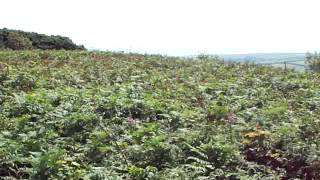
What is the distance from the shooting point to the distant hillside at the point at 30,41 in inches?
1211

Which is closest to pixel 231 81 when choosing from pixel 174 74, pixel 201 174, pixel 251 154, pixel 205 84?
pixel 205 84

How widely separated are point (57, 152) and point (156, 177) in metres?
1.59

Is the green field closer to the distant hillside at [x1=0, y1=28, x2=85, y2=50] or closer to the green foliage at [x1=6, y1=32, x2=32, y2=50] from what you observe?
the green foliage at [x1=6, y1=32, x2=32, y2=50]

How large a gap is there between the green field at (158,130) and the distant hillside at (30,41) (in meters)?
16.3

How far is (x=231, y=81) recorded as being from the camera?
50.5ft

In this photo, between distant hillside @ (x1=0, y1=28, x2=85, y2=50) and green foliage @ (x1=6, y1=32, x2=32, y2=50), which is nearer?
green foliage @ (x1=6, y1=32, x2=32, y2=50)

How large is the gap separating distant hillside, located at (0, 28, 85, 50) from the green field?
53.5ft

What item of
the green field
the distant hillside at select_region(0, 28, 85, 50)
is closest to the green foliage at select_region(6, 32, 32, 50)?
the distant hillside at select_region(0, 28, 85, 50)

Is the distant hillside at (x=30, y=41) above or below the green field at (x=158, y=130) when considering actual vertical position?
above

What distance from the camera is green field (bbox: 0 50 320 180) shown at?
772cm


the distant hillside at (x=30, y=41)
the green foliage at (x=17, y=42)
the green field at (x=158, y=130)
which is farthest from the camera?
the distant hillside at (x=30, y=41)

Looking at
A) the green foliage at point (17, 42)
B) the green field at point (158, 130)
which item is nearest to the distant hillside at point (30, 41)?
the green foliage at point (17, 42)

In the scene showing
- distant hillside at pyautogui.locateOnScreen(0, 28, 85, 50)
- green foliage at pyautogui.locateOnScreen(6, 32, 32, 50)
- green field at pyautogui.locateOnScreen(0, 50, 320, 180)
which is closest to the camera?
green field at pyautogui.locateOnScreen(0, 50, 320, 180)

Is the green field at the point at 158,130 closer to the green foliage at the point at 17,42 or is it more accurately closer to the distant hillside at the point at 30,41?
the green foliage at the point at 17,42
